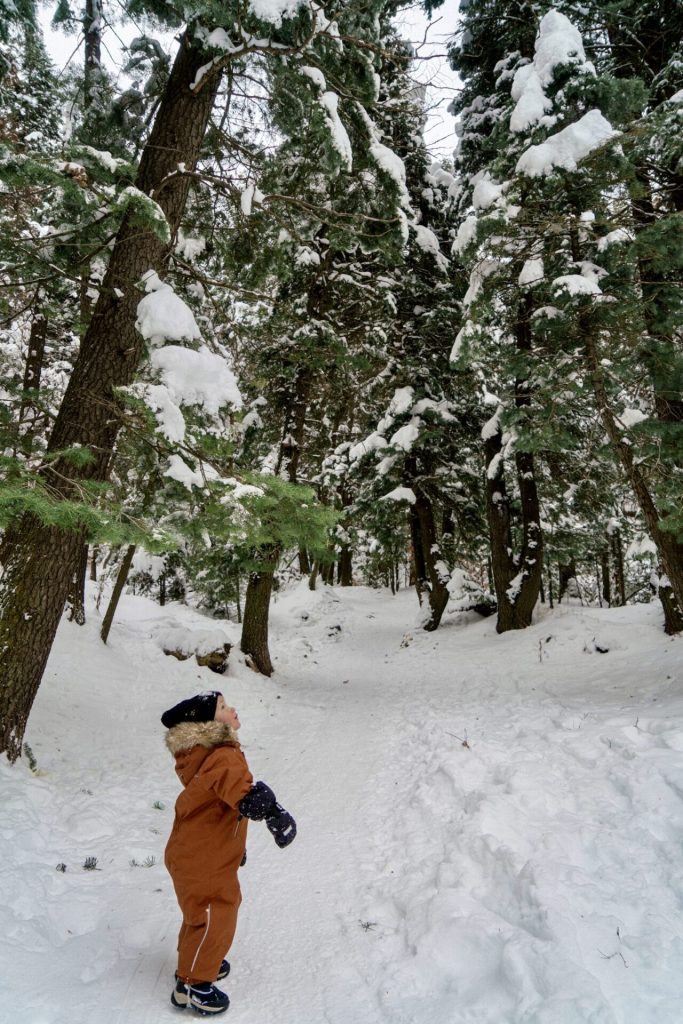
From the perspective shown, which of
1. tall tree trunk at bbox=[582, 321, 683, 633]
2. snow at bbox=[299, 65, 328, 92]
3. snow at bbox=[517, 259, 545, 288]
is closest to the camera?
snow at bbox=[299, 65, 328, 92]

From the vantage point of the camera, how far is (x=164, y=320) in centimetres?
456

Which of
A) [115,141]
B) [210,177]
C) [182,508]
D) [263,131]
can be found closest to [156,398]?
[182,508]

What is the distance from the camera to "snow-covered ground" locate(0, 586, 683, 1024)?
284 cm

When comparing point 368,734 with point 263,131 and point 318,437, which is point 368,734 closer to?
point 263,131

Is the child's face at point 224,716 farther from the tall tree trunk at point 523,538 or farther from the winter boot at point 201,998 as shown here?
the tall tree trunk at point 523,538

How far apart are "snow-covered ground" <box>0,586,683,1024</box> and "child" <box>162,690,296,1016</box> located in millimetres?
246

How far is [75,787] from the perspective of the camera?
5.33m

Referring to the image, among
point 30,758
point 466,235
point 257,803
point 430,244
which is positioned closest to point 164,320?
point 257,803

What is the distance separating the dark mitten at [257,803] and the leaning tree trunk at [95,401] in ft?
9.08

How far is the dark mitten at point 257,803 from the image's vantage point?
9.34 feet

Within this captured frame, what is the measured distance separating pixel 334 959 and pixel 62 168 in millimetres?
5780

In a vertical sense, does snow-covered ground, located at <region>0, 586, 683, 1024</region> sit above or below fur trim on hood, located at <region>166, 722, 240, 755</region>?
below

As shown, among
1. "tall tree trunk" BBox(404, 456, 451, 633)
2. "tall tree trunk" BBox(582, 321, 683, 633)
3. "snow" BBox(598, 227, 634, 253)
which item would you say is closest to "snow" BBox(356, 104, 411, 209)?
"snow" BBox(598, 227, 634, 253)

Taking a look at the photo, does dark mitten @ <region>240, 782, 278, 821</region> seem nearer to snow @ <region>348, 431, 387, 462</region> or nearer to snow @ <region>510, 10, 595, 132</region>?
snow @ <region>510, 10, 595, 132</region>
